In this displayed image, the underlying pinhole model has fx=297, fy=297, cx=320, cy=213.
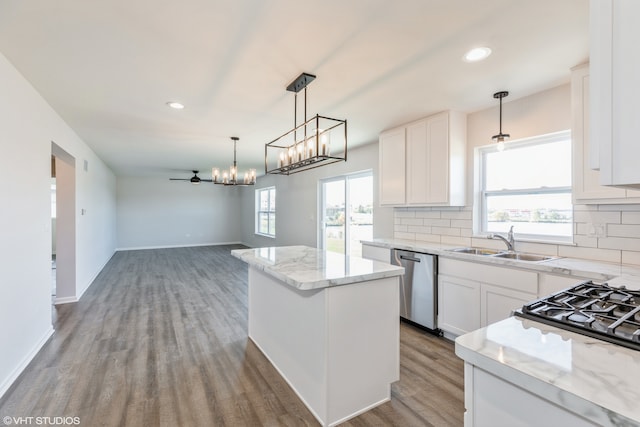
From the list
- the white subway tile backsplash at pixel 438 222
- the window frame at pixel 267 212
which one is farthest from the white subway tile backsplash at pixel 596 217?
the window frame at pixel 267 212

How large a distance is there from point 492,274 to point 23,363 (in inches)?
159

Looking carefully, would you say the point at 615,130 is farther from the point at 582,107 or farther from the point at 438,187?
the point at 438,187

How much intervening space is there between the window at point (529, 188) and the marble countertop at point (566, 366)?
2.43 meters

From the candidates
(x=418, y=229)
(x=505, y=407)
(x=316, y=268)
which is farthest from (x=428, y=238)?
(x=505, y=407)

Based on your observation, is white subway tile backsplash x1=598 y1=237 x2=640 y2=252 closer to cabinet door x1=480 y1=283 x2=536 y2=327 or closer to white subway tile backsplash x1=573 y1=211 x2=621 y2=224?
white subway tile backsplash x1=573 y1=211 x2=621 y2=224

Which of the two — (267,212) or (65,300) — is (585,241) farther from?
(267,212)

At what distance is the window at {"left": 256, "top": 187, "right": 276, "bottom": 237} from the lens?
8750mm

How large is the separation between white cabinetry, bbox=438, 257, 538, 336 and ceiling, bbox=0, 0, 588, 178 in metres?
Answer: 1.69

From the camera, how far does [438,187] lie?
136 inches

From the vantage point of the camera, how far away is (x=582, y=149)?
2.36 metres

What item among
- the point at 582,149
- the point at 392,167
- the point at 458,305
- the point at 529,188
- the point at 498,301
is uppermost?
the point at 392,167

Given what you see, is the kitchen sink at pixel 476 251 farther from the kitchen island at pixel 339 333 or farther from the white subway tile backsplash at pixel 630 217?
the kitchen island at pixel 339 333

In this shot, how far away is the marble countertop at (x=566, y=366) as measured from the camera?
2.03ft

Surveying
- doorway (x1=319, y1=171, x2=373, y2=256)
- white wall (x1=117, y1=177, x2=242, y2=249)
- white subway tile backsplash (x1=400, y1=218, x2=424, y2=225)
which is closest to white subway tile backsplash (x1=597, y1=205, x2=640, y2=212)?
white subway tile backsplash (x1=400, y1=218, x2=424, y2=225)
